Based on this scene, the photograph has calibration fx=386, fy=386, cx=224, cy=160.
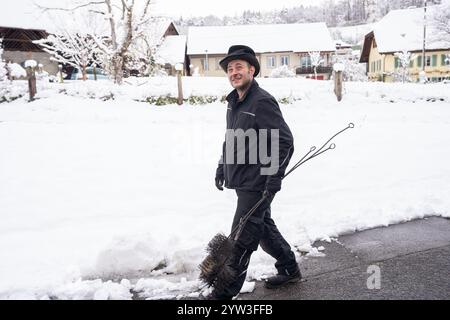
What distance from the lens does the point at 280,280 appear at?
3.26m

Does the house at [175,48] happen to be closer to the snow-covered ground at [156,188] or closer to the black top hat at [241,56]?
the snow-covered ground at [156,188]

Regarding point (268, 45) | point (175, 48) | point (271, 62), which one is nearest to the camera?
point (175, 48)

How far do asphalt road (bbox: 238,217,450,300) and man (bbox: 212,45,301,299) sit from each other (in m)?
0.31

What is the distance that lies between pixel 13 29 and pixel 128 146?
25318 mm

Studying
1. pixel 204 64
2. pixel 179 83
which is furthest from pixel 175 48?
pixel 179 83

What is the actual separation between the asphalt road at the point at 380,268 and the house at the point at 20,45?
100 ft

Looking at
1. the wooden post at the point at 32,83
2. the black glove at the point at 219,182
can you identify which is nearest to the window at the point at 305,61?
the wooden post at the point at 32,83

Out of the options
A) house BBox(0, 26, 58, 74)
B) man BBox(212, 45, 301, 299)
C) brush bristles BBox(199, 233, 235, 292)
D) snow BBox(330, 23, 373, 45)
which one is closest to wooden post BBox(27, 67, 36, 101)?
man BBox(212, 45, 301, 299)

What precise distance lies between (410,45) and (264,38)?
15573 mm

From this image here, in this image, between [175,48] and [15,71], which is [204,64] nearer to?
[175,48]

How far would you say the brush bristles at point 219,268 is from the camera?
2.94 metres

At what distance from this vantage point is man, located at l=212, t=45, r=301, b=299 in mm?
2924

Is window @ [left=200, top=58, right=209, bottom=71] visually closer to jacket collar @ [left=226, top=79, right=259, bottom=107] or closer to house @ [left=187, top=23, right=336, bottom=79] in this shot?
house @ [left=187, top=23, right=336, bottom=79]
